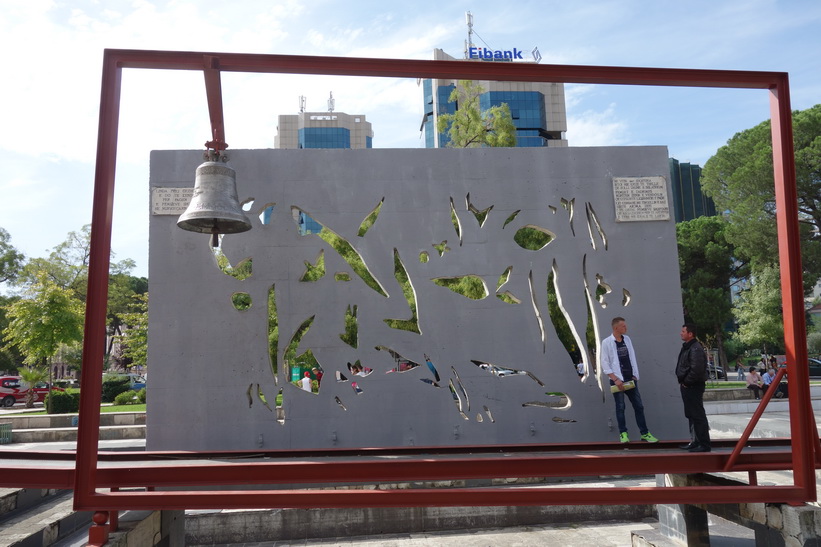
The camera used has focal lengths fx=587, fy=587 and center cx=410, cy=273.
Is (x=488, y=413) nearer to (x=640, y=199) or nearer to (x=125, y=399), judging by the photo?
(x=640, y=199)

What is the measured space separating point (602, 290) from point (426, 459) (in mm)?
6766

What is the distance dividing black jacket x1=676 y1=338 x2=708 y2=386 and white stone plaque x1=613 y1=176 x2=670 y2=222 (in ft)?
15.9

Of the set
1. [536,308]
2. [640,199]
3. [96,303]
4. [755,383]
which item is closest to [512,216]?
[536,308]

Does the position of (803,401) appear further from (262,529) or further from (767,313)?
(767,313)

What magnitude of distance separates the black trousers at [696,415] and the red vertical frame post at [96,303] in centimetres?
544

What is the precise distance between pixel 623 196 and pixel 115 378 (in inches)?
1007

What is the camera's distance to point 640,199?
1076 centimetres

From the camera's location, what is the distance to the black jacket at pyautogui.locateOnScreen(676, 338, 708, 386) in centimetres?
614

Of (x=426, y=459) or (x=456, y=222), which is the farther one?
(x=456, y=222)

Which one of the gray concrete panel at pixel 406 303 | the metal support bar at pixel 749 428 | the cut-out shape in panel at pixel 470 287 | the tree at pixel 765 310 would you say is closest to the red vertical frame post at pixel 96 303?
the metal support bar at pixel 749 428

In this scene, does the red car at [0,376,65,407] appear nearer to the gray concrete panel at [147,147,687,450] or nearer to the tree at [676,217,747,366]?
the gray concrete panel at [147,147,687,450]

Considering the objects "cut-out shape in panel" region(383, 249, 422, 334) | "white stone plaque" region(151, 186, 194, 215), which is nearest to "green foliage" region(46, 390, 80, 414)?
"white stone plaque" region(151, 186, 194, 215)

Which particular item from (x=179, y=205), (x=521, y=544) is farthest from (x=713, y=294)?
(x=179, y=205)

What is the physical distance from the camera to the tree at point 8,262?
141ft
